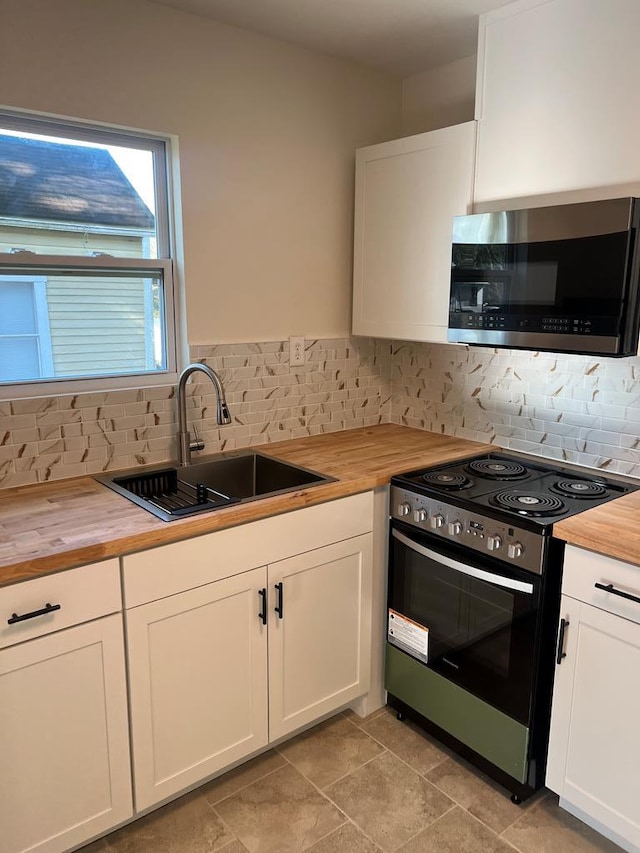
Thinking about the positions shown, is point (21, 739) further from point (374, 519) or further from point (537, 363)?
point (537, 363)

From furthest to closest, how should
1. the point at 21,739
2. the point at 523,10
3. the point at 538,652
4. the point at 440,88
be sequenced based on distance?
the point at 440,88 → the point at 523,10 → the point at 538,652 → the point at 21,739

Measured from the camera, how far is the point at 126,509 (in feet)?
6.11

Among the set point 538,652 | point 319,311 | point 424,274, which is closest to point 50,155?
point 319,311

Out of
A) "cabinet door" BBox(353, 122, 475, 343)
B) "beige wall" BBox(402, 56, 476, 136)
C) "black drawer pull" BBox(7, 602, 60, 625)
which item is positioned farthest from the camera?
"beige wall" BBox(402, 56, 476, 136)

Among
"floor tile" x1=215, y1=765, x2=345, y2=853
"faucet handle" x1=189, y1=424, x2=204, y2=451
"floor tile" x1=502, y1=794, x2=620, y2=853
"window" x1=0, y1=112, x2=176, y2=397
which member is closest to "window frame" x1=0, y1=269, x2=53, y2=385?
"window" x1=0, y1=112, x2=176, y2=397

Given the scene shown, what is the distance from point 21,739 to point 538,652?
1348mm

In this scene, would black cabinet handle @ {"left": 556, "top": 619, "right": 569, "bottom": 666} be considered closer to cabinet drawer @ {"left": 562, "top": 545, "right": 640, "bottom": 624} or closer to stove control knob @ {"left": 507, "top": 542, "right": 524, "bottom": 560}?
cabinet drawer @ {"left": 562, "top": 545, "right": 640, "bottom": 624}

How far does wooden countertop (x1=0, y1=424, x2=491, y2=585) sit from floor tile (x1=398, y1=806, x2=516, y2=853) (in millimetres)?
991

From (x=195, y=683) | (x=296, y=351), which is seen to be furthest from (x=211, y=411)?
(x=195, y=683)

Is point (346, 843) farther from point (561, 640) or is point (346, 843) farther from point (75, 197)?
point (75, 197)

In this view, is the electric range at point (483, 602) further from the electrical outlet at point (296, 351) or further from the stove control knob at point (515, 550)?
the electrical outlet at point (296, 351)

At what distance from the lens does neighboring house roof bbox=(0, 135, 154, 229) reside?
2.01m

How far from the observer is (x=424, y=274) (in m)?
2.44

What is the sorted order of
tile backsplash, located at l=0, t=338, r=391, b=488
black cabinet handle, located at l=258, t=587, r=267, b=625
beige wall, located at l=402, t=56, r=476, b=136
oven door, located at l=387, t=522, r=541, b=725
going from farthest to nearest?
beige wall, located at l=402, t=56, r=476, b=136 < tile backsplash, located at l=0, t=338, r=391, b=488 < black cabinet handle, located at l=258, t=587, r=267, b=625 < oven door, located at l=387, t=522, r=541, b=725
